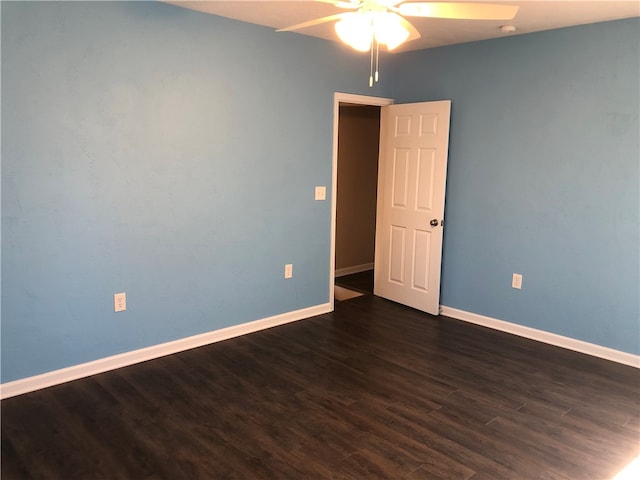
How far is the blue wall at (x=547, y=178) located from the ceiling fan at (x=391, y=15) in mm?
1985

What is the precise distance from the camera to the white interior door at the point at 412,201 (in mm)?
4512

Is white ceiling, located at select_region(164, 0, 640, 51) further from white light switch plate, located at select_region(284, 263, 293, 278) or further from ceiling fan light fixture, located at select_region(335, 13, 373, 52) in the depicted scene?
white light switch plate, located at select_region(284, 263, 293, 278)

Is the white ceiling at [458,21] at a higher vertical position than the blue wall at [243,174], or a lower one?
higher

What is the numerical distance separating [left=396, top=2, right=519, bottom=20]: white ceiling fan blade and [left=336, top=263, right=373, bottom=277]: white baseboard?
4.28m

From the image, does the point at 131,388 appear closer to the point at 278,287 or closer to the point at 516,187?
the point at 278,287

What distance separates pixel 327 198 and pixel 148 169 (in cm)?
170

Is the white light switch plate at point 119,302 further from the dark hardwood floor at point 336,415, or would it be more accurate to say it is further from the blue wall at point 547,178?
the blue wall at point 547,178

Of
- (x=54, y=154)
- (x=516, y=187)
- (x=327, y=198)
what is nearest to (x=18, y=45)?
(x=54, y=154)

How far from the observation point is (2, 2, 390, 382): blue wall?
2900 millimetres

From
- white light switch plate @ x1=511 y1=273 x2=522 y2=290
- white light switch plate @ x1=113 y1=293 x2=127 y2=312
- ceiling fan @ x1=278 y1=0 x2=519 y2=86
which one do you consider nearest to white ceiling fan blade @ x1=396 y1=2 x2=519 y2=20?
ceiling fan @ x1=278 y1=0 x2=519 y2=86

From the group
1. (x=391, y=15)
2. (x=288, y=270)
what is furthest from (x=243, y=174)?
(x=391, y=15)

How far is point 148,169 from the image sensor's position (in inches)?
133

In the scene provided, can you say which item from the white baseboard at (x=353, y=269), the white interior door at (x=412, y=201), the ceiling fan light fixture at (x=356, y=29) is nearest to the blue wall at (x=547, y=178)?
the white interior door at (x=412, y=201)

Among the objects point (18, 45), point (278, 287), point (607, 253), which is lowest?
point (278, 287)
